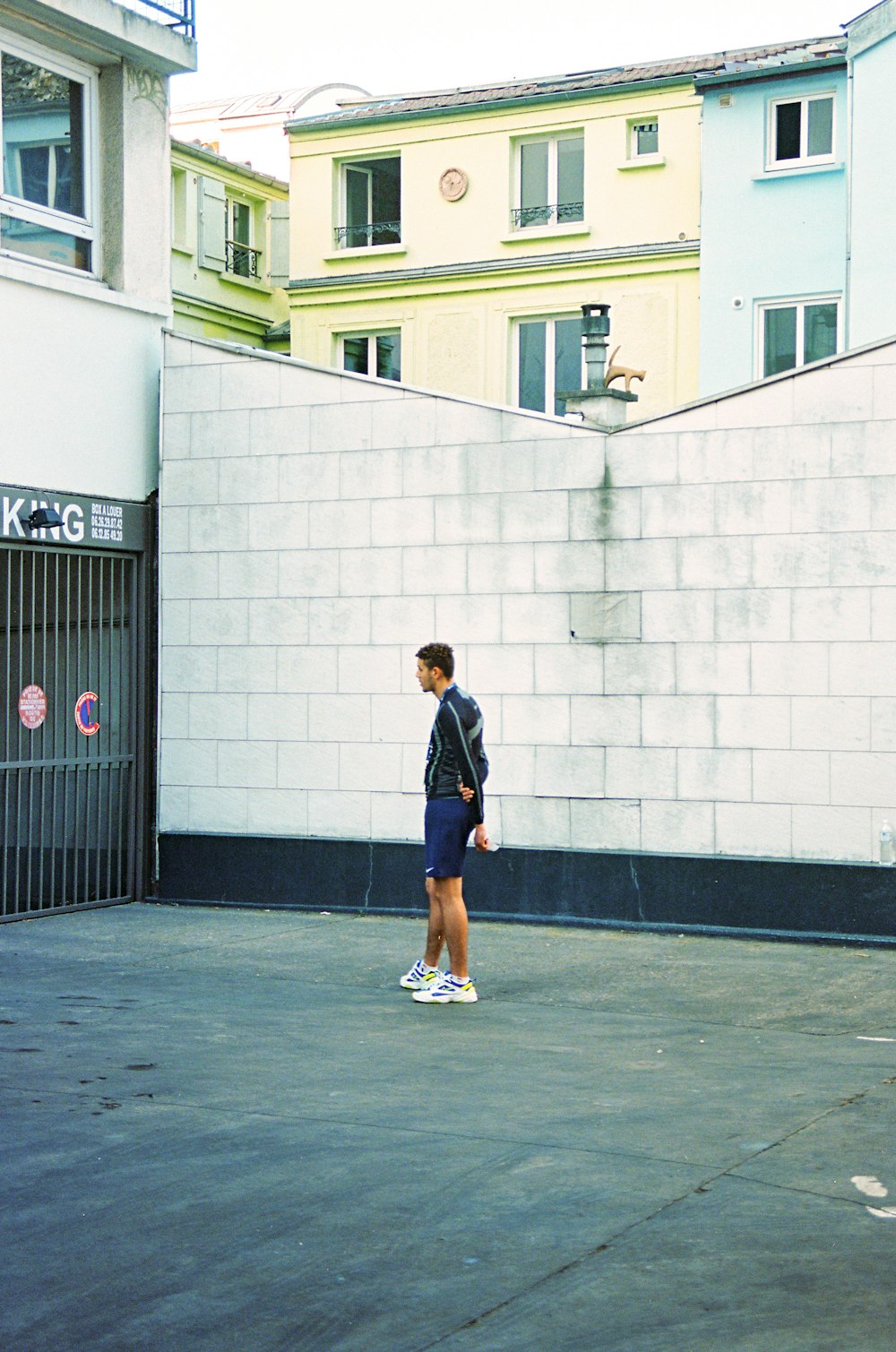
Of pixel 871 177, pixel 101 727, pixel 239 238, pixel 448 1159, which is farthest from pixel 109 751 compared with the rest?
pixel 239 238

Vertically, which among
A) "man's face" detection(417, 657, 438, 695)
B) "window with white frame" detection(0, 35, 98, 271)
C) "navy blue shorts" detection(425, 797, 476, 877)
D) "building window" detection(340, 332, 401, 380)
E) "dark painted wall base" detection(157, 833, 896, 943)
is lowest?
"dark painted wall base" detection(157, 833, 896, 943)

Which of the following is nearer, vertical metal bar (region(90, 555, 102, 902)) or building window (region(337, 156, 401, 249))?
vertical metal bar (region(90, 555, 102, 902))

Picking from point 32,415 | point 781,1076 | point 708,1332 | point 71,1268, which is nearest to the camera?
point 708,1332

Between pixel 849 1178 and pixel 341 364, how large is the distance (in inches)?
915

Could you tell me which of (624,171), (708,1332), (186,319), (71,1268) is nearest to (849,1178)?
(708,1332)

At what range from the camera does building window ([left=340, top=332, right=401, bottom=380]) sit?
2725 centimetres

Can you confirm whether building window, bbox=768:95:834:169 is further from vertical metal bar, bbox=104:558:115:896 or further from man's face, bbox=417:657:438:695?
man's face, bbox=417:657:438:695

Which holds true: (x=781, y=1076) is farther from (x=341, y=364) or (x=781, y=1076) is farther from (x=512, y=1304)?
(x=341, y=364)

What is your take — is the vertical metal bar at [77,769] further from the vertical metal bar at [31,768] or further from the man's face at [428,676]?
the man's face at [428,676]

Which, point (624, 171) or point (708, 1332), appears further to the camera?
point (624, 171)

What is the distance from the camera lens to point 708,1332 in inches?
169

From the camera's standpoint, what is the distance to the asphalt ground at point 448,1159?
4.46 m

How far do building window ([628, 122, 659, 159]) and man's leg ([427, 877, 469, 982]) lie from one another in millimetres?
18839

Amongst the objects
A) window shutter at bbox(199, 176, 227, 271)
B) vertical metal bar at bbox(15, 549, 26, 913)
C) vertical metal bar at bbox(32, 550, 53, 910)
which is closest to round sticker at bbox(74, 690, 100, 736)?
vertical metal bar at bbox(32, 550, 53, 910)
